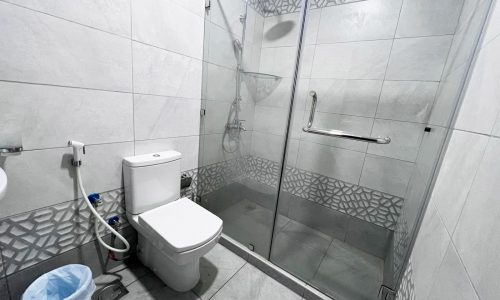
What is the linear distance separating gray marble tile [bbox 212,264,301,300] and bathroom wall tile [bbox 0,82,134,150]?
46.4 inches

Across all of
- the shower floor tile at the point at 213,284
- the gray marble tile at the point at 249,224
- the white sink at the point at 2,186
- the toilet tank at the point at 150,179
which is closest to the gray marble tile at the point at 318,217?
the gray marble tile at the point at 249,224

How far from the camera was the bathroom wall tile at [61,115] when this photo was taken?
2.72 ft

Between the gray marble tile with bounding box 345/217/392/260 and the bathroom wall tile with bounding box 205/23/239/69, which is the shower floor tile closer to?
the gray marble tile with bounding box 345/217/392/260

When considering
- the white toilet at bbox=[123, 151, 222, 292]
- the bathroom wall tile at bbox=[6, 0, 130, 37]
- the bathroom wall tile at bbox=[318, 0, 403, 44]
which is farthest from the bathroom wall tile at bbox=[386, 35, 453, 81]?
the bathroom wall tile at bbox=[6, 0, 130, 37]

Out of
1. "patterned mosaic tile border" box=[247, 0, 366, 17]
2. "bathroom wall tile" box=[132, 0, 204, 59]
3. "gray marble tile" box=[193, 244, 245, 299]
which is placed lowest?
"gray marble tile" box=[193, 244, 245, 299]

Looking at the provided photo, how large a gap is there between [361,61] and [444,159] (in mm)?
1045

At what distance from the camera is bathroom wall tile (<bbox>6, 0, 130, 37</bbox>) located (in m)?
0.84

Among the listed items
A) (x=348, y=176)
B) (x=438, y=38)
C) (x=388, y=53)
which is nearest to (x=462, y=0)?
(x=438, y=38)

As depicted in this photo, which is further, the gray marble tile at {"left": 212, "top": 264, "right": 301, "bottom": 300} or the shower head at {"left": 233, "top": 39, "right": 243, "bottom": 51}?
the shower head at {"left": 233, "top": 39, "right": 243, "bottom": 51}

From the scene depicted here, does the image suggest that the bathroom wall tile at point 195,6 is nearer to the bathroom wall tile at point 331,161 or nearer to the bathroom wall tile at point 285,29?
the bathroom wall tile at point 285,29

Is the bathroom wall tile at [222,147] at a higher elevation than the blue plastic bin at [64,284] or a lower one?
higher

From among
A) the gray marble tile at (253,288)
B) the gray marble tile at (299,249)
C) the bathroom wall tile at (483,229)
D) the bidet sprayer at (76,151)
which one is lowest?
the gray marble tile at (253,288)

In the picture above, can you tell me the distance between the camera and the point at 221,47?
5.34 feet

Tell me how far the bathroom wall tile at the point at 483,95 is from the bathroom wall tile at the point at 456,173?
3 centimetres
